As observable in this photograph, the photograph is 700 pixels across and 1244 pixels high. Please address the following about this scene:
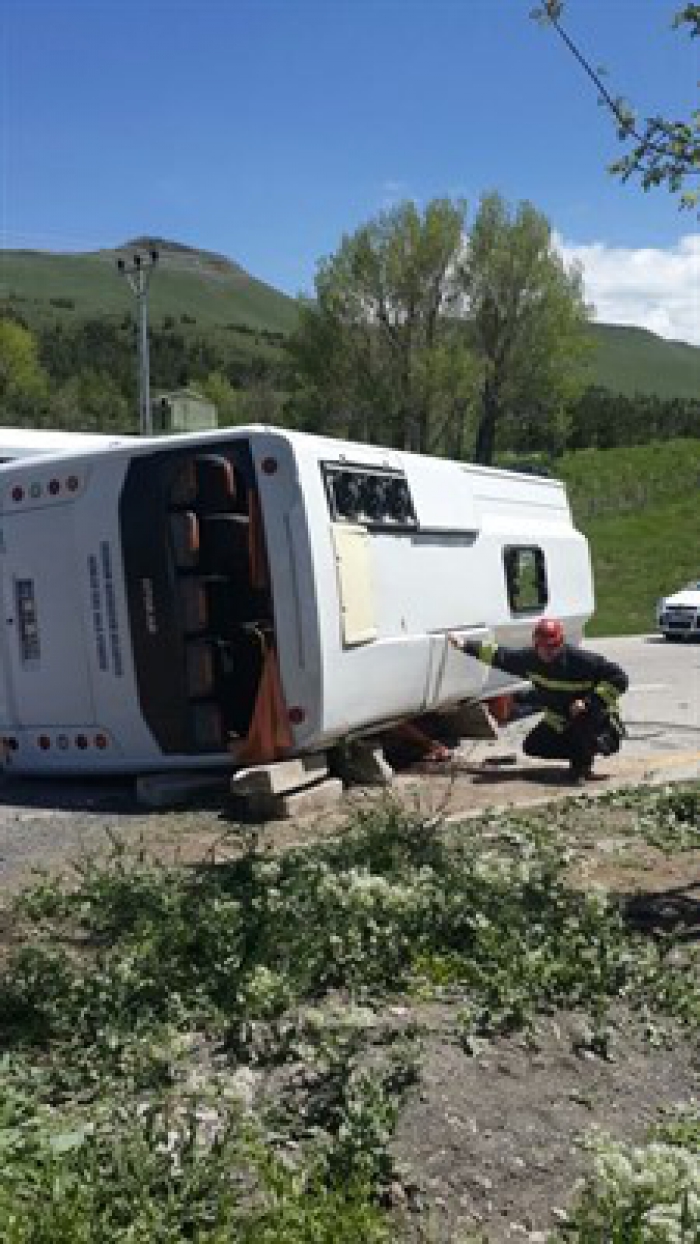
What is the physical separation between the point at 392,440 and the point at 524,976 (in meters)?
43.3

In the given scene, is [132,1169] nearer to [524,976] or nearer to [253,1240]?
[253,1240]

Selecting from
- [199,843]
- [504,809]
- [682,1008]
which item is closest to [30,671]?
[199,843]

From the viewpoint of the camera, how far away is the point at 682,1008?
512 cm

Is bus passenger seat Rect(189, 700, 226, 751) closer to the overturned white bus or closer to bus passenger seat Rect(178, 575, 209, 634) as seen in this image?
the overturned white bus

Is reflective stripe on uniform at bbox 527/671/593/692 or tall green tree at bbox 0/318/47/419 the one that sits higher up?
tall green tree at bbox 0/318/47/419

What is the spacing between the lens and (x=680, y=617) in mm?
24078

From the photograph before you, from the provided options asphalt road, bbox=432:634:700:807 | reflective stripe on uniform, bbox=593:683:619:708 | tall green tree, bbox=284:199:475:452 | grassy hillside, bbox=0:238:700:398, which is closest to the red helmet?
reflective stripe on uniform, bbox=593:683:619:708

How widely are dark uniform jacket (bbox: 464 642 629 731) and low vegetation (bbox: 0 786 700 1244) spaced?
9.57 feet

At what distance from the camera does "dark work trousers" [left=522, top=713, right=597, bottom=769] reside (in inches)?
388

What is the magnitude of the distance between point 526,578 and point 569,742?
8.20 feet

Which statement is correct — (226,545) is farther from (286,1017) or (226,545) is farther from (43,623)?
(286,1017)

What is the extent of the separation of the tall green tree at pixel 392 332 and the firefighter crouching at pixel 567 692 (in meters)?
37.3

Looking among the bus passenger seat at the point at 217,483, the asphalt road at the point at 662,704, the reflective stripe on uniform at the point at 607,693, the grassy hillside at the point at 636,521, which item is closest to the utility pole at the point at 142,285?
the asphalt road at the point at 662,704

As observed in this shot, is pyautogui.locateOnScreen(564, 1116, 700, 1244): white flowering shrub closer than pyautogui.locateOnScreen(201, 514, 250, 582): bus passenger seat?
Yes
